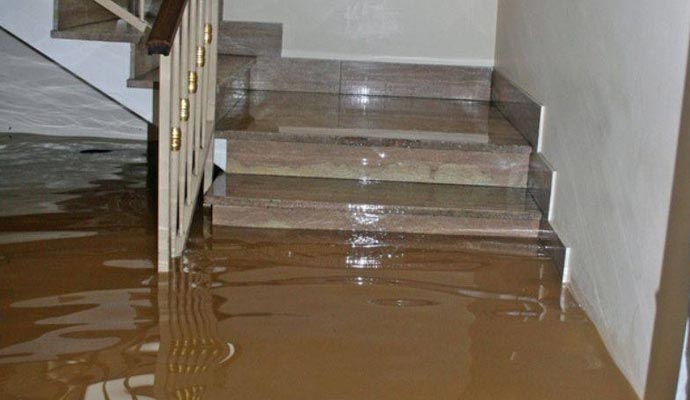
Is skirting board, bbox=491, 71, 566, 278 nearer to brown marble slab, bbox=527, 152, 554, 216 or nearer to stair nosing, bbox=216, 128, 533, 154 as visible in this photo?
brown marble slab, bbox=527, 152, 554, 216

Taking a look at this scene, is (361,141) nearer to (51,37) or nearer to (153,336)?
(51,37)

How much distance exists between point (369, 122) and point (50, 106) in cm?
212

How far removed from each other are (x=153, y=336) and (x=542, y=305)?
116 cm

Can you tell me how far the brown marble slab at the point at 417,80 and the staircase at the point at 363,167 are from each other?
0.42 meters

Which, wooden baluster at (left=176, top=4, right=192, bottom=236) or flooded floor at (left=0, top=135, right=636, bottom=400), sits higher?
wooden baluster at (left=176, top=4, right=192, bottom=236)

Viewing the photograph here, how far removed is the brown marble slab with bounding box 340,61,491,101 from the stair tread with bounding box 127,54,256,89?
55 cm

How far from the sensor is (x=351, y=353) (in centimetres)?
260

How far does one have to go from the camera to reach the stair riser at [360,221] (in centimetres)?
367

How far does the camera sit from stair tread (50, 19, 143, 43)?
3.91m

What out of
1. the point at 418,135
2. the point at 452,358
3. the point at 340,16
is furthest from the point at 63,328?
the point at 340,16

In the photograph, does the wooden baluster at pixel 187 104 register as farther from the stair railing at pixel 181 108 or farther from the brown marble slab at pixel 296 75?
the brown marble slab at pixel 296 75

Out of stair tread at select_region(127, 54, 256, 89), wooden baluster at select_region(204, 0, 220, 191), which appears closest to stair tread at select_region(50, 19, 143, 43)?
stair tread at select_region(127, 54, 256, 89)

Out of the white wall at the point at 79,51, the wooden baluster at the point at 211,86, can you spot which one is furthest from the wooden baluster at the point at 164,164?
the white wall at the point at 79,51

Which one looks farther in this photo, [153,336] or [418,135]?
[418,135]
